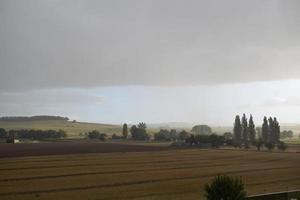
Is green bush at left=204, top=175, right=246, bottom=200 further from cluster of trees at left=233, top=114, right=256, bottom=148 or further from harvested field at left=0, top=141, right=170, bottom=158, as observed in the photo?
cluster of trees at left=233, top=114, right=256, bottom=148

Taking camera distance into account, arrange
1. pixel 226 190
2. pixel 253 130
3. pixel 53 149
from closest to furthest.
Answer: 1. pixel 226 190
2. pixel 53 149
3. pixel 253 130

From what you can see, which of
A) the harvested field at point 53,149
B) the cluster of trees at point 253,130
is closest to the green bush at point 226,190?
the harvested field at point 53,149

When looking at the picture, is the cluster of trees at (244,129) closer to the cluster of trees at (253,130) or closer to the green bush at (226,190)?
the cluster of trees at (253,130)

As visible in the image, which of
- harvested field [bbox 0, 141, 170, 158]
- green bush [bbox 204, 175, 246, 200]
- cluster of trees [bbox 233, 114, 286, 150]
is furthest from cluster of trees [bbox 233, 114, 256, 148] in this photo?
green bush [bbox 204, 175, 246, 200]

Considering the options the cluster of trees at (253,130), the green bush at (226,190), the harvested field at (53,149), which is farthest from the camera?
the cluster of trees at (253,130)

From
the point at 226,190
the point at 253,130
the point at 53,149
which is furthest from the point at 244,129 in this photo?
the point at 226,190

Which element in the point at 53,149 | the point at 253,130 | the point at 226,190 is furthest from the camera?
the point at 253,130

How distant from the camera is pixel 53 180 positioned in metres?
42.2

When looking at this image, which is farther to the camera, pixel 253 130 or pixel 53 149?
pixel 253 130

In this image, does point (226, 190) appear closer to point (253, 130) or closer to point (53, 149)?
point (53, 149)

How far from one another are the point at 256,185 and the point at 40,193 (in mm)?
18409

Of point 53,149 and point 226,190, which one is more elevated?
point 226,190

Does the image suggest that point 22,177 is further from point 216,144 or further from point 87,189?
point 216,144

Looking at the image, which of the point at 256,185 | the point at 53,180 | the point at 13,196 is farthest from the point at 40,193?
the point at 256,185
